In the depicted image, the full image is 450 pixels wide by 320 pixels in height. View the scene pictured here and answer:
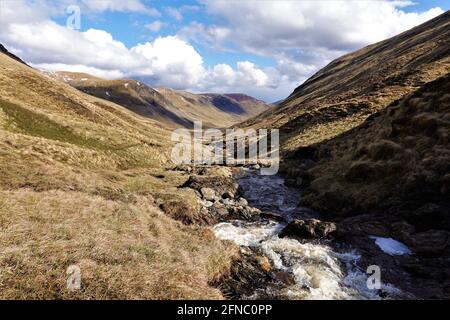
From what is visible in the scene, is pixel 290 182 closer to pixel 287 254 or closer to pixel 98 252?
pixel 287 254

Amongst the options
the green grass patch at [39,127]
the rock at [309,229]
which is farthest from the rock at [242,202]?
the green grass patch at [39,127]

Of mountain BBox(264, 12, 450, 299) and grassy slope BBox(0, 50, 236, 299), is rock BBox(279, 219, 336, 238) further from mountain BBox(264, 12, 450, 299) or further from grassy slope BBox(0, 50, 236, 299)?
grassy slope BBox(0, 50, 236, 299)

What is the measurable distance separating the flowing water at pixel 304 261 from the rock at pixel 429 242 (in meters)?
3.98

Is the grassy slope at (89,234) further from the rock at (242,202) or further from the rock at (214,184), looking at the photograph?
the rock at (242,202)

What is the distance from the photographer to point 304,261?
2214 cm

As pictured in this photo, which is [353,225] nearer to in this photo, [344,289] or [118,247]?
[344,289]

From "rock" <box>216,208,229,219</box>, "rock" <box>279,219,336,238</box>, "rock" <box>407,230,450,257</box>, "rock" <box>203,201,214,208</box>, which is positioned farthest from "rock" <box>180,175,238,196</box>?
"rock" <box>407,230,450,257</box>

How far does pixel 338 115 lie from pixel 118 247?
70222 mm

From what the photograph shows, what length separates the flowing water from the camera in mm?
18344

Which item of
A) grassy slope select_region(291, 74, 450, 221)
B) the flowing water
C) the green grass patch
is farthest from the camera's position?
the green grass patch

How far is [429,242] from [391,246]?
7.39 feet

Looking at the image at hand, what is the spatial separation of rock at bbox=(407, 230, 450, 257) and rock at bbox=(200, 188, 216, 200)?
18.8 metres

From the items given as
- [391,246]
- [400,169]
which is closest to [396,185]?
[400,169]
